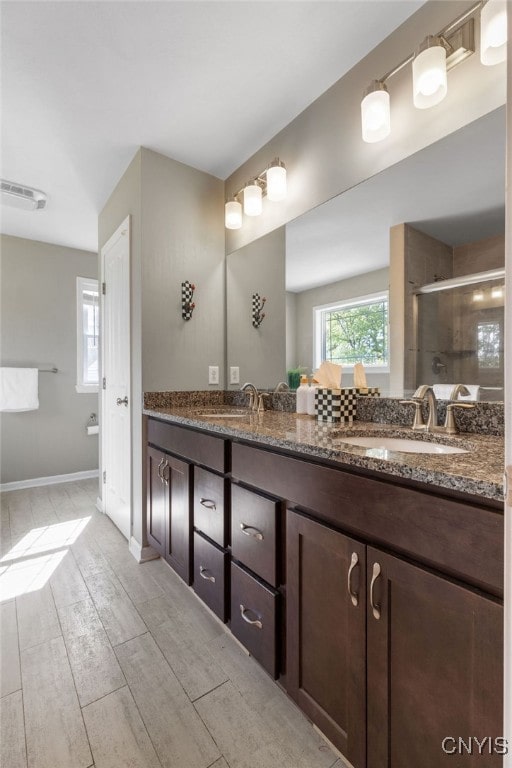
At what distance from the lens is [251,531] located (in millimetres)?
1149

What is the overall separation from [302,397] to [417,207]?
902 mm

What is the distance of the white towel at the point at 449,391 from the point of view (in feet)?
3.74

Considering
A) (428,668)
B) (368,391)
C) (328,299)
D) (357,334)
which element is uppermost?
(328,299)

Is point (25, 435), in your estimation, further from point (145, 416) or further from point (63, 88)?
point (63, 88)

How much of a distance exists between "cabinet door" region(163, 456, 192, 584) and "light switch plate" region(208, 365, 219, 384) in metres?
0.72

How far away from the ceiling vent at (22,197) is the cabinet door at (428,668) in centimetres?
306

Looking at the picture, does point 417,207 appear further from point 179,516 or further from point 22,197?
point 22,197

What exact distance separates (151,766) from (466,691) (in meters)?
0.87

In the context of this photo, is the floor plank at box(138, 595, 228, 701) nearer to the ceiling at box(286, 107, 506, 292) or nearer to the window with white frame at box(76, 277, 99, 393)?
the ceiling at box(286, 107, 506, 292)

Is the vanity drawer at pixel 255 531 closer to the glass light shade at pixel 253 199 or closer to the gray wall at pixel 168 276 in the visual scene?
the gray wall at pixel 168 276

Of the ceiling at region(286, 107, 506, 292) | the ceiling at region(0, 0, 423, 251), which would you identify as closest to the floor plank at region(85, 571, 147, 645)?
the ceiling at region(286, 107, 506, 292)

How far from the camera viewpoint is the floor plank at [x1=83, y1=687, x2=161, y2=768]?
3.13 feet

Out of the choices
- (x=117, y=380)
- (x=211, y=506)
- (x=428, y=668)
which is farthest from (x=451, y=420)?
(x=117, y=380)

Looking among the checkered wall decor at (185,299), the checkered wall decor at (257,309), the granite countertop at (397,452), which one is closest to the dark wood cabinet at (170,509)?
the granite countertop at (397,452)
